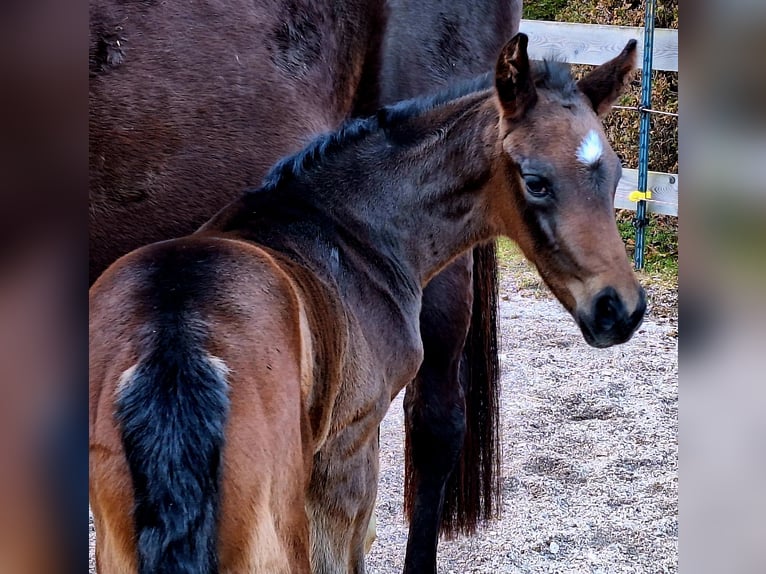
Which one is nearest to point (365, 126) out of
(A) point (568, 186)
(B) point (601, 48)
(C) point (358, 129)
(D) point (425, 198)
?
(C) point (358, 129)

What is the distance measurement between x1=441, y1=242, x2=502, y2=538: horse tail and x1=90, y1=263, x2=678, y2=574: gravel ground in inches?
4.0

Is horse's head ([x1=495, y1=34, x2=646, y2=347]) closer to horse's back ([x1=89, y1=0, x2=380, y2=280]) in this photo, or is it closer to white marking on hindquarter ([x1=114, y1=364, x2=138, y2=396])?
horse's back ([x1=89, y1=0, x2=380, y2=280])

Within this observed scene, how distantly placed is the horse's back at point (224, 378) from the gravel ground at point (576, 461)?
4.15ft

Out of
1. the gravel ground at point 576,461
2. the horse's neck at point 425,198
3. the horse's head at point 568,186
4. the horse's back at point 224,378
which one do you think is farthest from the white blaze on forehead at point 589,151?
the gravel ground at point 576,461

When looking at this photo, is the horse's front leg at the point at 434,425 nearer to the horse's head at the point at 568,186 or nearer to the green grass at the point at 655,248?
the green grass at the point at 655,248

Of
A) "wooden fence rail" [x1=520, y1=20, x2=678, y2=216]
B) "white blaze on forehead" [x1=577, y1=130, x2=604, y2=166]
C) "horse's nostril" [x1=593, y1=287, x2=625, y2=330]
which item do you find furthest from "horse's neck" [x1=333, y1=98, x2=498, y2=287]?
"wooden fence rail" [x1=520, y1=20, x2=678, y2=216]

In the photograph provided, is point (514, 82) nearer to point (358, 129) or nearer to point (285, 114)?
point (358, 129)

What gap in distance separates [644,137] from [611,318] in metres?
1.02

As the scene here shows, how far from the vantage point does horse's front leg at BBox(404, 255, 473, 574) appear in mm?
2010

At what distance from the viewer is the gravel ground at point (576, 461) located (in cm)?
216

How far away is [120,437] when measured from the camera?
91 cm
